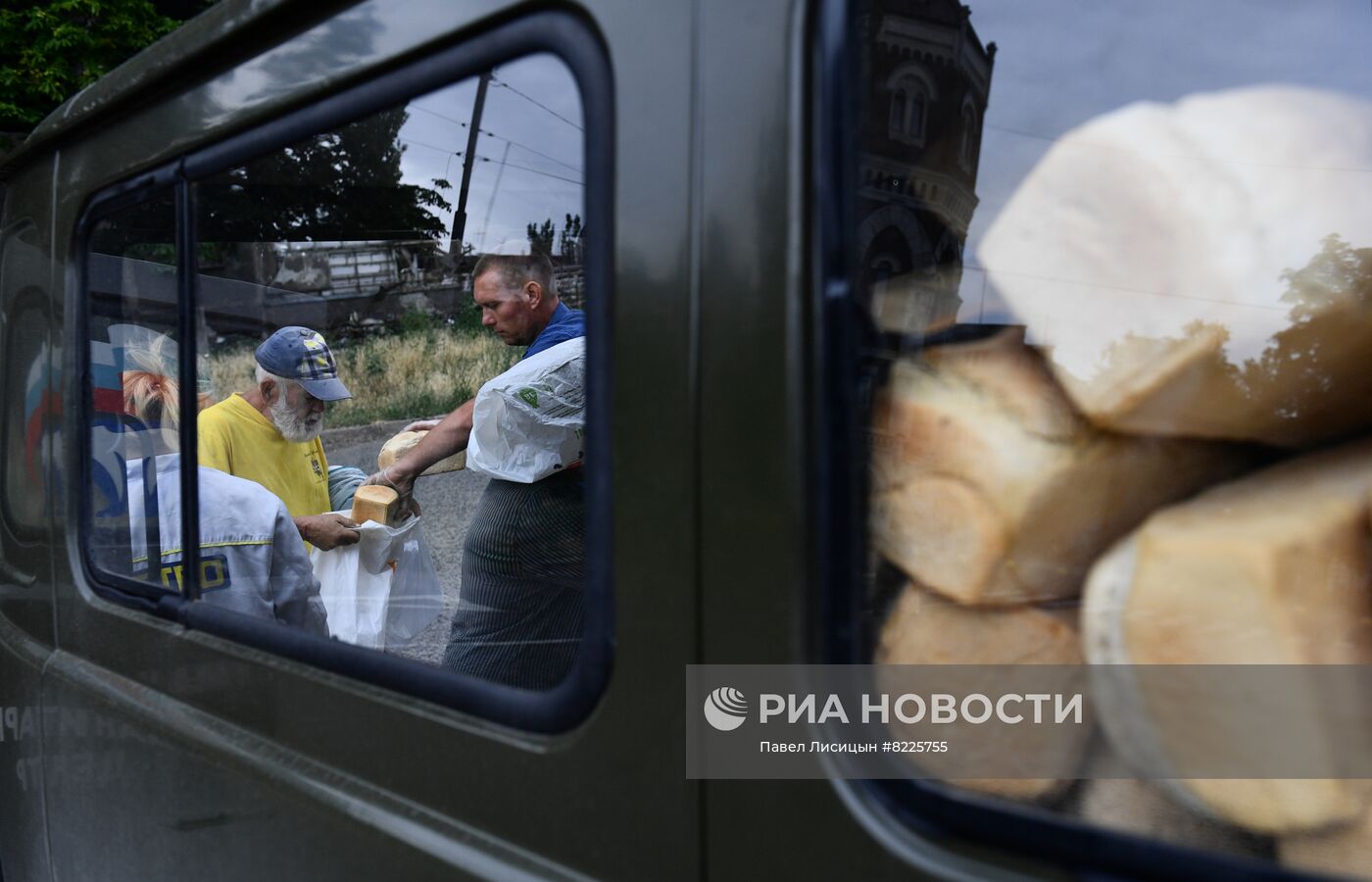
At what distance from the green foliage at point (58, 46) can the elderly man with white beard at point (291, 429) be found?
11.8 m

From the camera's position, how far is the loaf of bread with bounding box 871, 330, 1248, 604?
0.91 metres

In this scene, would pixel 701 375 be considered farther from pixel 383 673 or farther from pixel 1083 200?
pixel 383 673

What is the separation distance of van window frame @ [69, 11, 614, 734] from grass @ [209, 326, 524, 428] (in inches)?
31.3

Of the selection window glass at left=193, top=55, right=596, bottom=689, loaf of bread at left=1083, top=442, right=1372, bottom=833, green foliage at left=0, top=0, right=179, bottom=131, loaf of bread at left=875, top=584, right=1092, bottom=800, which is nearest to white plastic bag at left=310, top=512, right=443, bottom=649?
window glass at left=193, top=55, right=596, bottom=689

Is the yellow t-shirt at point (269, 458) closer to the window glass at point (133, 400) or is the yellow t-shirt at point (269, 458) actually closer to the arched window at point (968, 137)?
the window glass at point (133, 400)

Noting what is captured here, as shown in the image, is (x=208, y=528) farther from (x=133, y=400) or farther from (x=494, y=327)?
(x=494, y=327)

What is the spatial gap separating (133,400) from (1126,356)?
2.06 meters

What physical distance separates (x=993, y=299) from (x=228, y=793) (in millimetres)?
1392

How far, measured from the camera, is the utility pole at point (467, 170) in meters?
1.52

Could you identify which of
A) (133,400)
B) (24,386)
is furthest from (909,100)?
(24,386)

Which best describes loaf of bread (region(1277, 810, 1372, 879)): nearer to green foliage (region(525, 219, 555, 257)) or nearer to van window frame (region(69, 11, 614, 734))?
van window frame (region(69, 11, 614, 734))

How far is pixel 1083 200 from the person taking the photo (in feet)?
2.98

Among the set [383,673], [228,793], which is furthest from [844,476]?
[228,793]

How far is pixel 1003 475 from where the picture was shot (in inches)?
37.4
